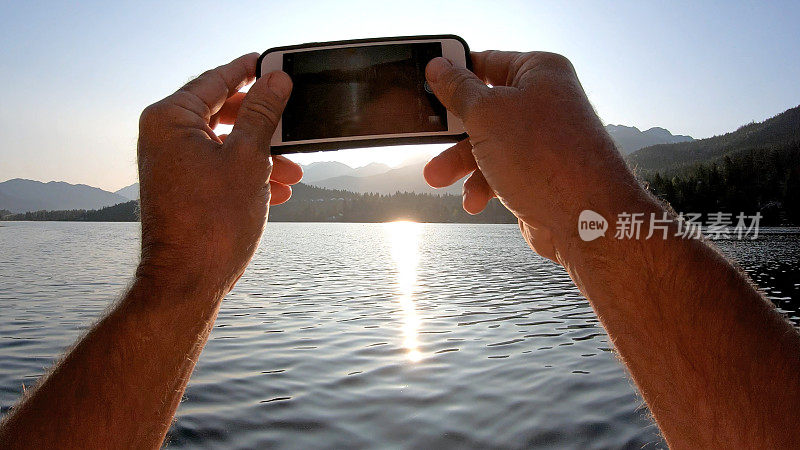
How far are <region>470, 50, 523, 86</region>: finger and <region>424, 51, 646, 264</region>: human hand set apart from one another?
18mm

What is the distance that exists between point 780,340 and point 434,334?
44.5ft

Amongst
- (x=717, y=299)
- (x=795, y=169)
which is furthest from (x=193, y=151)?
(x=795, y=169)

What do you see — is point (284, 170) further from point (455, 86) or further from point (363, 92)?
point (455, 86)

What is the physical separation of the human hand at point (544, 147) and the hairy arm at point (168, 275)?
3.00 ft

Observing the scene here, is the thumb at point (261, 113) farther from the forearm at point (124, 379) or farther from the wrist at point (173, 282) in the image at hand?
the forearm at point (124, 379)

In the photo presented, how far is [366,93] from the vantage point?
275 cm

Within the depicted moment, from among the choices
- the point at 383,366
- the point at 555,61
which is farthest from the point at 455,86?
the point at 383,366

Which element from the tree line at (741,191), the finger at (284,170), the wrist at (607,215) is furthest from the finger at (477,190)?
the tree line at (741,191)

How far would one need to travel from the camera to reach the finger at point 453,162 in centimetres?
272

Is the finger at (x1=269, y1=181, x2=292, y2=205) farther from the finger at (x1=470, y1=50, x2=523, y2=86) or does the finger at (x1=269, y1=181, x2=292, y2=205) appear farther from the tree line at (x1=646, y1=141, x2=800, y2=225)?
the tree line at (x1=646, y1=141, x2=800, y2=225)

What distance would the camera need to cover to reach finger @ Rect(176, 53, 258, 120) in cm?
218

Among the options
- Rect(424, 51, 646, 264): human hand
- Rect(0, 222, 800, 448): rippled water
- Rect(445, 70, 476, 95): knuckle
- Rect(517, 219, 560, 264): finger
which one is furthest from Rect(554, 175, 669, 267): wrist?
Rect(0, 222, 800, 448): rippled water

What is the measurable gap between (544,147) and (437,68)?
2.95 feet

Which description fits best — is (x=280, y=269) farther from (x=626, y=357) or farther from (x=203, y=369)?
(x=626, y=357)
